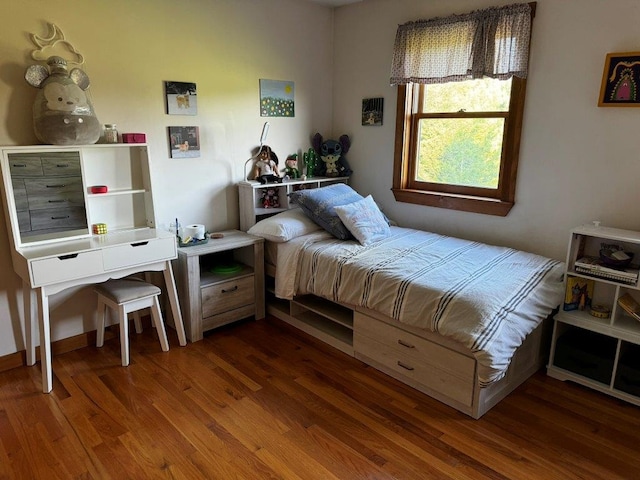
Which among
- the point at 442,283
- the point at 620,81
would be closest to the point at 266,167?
the point at 442,283

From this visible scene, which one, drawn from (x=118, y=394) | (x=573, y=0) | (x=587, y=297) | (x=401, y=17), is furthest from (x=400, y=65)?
(x=118, y=394)

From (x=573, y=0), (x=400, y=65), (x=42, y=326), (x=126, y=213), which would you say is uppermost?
(x=573, y=0)

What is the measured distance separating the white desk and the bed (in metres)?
0.78

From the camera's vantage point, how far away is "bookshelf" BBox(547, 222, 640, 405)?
2.34m

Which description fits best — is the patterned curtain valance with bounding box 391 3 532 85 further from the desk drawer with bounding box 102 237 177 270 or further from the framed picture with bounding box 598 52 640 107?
the desk drawer with bounding box 102 237 177 270

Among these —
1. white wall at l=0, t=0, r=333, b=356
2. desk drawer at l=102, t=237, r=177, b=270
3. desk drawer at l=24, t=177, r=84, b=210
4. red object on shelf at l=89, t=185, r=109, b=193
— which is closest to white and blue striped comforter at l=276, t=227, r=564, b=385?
desk drawer at l=102, t=237, r=177, b=270

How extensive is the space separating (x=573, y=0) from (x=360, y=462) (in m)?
2.72

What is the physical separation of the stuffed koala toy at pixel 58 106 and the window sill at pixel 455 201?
229cm

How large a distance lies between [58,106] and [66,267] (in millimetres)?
868

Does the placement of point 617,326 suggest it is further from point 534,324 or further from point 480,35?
point 480,35

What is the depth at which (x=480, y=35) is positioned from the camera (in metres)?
2.92

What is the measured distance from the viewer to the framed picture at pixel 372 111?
3.65m

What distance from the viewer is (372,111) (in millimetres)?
3707

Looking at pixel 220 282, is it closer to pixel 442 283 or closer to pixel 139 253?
pixel 139 253
